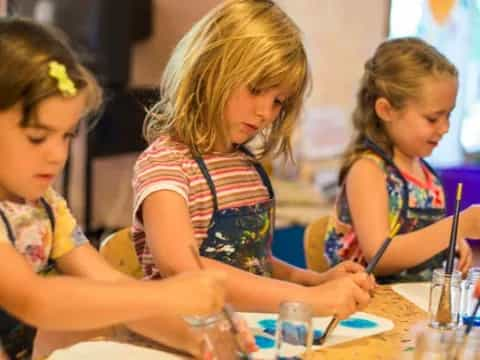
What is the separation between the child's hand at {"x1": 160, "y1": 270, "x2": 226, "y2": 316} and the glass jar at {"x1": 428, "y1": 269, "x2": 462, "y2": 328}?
0.49 metres

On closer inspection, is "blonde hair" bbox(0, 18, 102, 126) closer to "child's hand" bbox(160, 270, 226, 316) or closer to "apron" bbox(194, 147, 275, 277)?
"child's hand" bbox(160, 270, 226, 316)

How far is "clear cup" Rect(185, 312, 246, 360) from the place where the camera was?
1.19 m

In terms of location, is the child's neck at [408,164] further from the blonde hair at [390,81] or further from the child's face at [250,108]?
the child's face at [250,108]

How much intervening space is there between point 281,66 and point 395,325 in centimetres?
49

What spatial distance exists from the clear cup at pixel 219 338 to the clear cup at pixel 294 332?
9 centimetres

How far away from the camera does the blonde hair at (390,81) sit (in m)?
1.95

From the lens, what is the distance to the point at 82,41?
4266mm

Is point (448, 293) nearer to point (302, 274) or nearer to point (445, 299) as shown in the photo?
point (445, 299)

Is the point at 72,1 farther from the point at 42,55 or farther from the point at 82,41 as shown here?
the point at 42,55

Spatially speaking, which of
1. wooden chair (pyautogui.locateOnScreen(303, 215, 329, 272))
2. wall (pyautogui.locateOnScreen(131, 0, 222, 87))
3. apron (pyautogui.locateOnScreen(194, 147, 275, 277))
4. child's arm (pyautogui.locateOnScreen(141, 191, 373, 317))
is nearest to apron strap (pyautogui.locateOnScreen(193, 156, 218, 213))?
apron (pyautogui.locateOnScreen(194, 147, 275, 277))

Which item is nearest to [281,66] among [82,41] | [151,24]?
[82,41]

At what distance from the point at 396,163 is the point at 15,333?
3.18 ft

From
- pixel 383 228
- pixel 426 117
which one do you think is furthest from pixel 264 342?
pixel 426 117

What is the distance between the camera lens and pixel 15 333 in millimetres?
1354
